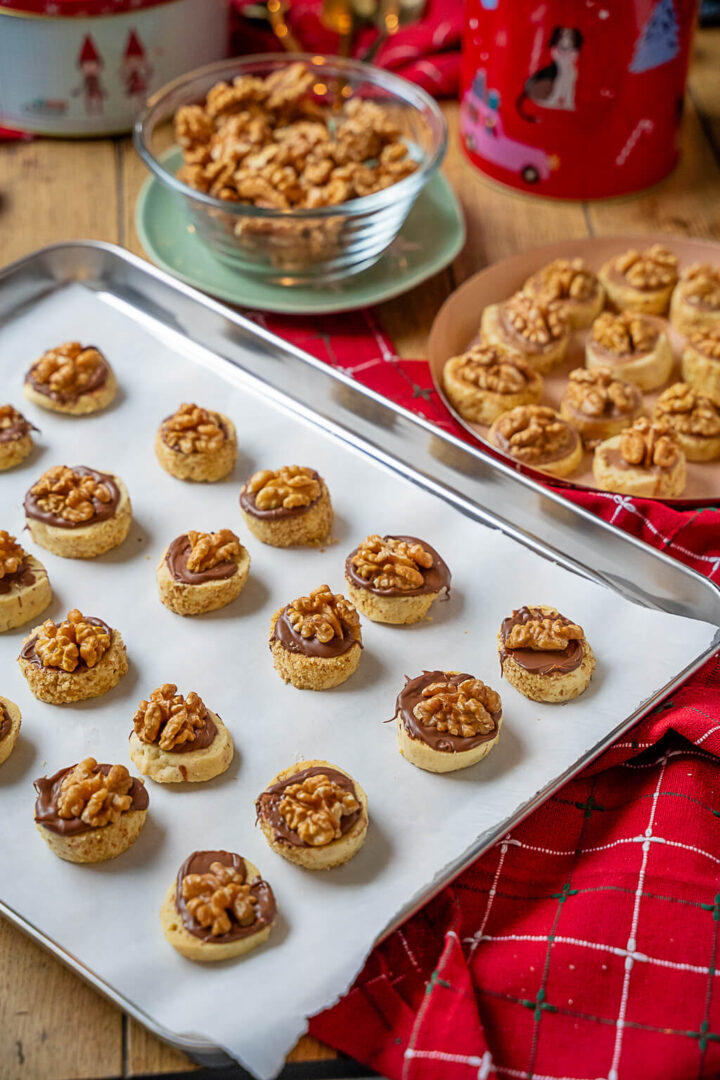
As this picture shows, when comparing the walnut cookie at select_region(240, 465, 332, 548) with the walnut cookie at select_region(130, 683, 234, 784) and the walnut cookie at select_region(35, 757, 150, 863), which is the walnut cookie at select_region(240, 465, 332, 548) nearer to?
the walnut cookie at select_region(130, 683, 234, 784)

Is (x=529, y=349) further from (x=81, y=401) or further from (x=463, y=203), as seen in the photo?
(x=81, y=401)

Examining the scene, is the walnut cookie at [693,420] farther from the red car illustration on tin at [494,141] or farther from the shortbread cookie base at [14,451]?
the shortbread cookie base at [14,451]

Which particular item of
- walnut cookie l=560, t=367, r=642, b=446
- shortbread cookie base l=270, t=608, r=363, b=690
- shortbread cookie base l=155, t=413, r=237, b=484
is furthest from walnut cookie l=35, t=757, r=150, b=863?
walnut cookie l=560, t=367, r=642, b=446

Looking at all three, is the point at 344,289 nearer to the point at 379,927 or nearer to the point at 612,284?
the point at 612,284

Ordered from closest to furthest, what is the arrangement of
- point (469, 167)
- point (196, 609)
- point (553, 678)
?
point (553, 678)
point (196, 609)
point (469, 167)

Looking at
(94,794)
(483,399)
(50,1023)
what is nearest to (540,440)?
(483,399)

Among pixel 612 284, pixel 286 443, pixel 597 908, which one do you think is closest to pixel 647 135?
pixel 612 284
